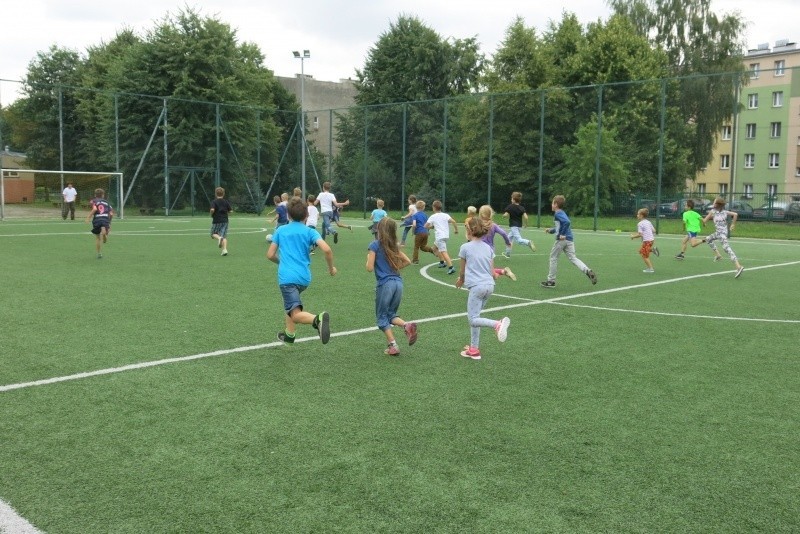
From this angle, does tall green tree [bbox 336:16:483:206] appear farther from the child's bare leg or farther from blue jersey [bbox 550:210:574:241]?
the child's bare leg

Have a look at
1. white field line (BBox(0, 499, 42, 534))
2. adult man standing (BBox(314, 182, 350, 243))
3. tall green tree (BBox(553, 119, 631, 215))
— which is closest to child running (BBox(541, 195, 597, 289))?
adult man standing (BBox(314, 182, 350, 243))

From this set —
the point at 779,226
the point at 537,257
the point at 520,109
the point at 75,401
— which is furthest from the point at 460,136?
the point at 75,401

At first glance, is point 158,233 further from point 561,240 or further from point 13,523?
point 13,523

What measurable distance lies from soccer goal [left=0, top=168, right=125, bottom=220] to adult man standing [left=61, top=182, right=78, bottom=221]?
47 mm

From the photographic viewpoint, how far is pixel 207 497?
431cm

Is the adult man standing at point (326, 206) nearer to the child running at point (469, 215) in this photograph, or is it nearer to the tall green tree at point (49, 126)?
the child running at point (469, 215)

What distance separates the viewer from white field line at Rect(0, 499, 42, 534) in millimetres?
3852

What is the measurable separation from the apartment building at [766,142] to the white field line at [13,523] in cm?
3203

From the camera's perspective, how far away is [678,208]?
120 feet

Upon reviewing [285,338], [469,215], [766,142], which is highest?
[766,142]

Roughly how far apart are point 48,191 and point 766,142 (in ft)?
120

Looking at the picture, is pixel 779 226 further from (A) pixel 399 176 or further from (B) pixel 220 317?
(B) pixel 220 317

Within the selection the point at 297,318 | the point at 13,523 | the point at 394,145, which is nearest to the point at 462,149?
the point at 394,145

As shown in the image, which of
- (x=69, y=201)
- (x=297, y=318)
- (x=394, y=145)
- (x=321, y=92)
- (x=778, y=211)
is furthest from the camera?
(x=321, y=92)
